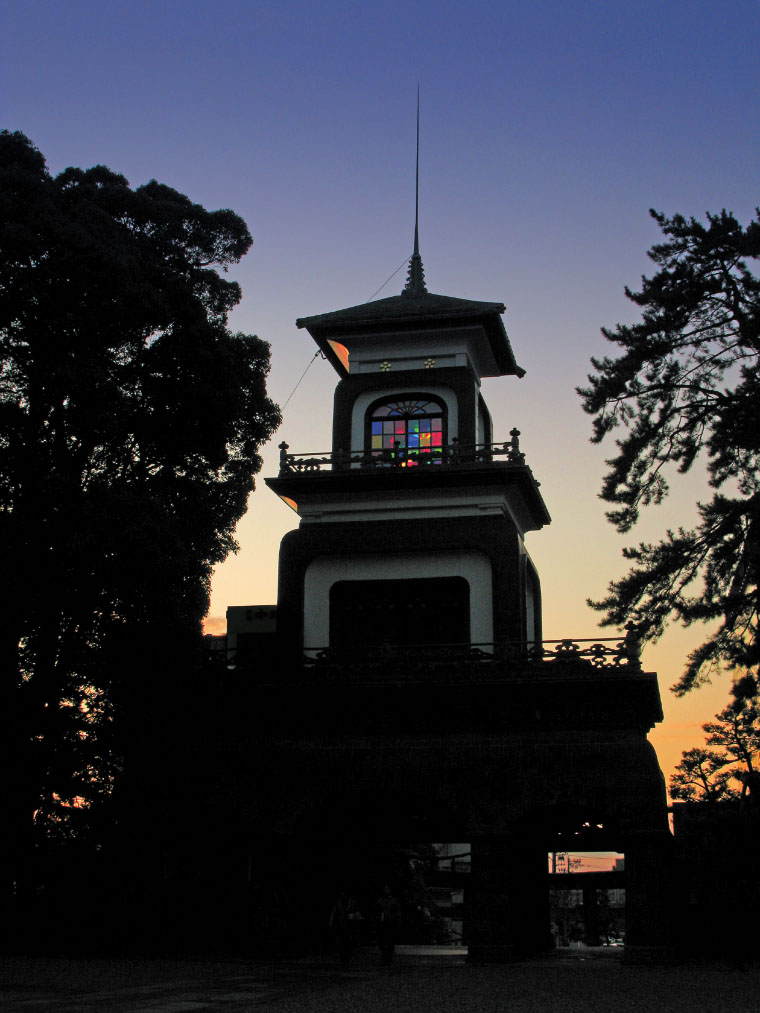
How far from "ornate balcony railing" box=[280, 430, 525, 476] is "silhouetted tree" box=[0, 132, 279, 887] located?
2010mm

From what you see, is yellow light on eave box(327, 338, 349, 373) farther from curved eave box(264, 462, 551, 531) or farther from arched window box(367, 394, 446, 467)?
curved eave box(264, 462, 551, 531)

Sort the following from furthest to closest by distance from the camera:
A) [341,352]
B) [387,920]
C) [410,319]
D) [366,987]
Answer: [341,352]
[410,319]
[387,920]
[366,987]

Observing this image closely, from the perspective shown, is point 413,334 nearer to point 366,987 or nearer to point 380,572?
point 380,572

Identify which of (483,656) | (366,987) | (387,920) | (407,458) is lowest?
(366,987)

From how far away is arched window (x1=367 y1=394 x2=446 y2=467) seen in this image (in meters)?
29.9

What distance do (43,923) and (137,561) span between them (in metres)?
7.96

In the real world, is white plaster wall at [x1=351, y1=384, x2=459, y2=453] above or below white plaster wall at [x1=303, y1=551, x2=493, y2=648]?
above

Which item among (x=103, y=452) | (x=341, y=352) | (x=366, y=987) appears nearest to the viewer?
(x=366, y=987)

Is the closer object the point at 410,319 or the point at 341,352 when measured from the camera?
the point at 410,319

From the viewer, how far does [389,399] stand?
3030cm

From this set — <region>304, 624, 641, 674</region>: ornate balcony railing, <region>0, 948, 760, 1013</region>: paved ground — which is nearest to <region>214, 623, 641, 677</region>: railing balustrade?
<region>304, 624, 641, 674</region>: ornate balcony railing

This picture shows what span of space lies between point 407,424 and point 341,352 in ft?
11.7

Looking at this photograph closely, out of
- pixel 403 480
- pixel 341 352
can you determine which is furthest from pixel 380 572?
pixel 341 352

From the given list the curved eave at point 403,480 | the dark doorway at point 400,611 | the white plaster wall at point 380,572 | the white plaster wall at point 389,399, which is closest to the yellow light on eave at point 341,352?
the white plaster wall at point 389,399
